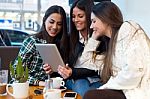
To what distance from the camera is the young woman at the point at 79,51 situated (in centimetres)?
230

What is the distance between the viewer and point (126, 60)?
5.78ft

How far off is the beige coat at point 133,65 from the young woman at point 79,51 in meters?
0.47

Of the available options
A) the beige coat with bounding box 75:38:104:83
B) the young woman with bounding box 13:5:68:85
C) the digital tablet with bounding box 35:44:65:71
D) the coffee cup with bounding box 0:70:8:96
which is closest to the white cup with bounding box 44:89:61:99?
the coffee cup with bounding box 0:70:8:96

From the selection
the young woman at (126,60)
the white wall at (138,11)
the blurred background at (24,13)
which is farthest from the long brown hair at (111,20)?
the blurred background at (24,13)

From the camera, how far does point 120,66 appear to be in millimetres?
1930

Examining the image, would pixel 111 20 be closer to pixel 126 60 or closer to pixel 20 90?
pixel 126 60

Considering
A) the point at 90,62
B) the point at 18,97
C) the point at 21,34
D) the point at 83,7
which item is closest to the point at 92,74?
the point at 90,62

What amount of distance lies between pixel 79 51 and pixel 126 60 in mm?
750

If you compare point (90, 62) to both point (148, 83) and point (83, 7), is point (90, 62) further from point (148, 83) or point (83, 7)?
point (148, 83)

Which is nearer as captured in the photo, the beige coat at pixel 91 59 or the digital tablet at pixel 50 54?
the digital tablet at pixel 50 54

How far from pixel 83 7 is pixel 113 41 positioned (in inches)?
23.9

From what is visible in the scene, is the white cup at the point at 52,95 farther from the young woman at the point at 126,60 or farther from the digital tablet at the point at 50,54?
the digital tablet at the point at 50,54

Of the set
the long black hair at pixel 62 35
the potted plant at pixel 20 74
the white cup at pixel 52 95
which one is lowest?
the white cup at pixel 52 95

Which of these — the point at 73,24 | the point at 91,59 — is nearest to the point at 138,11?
the point at 73,24
